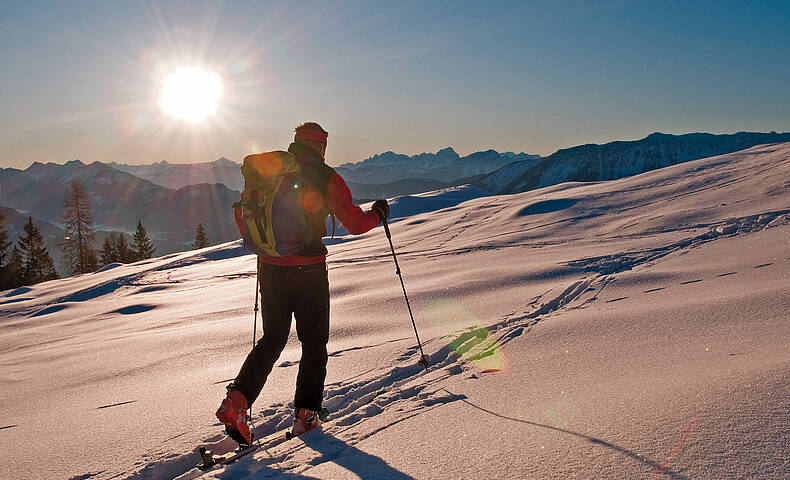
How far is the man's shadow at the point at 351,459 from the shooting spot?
2.00 meters

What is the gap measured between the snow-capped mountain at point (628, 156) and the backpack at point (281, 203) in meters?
178

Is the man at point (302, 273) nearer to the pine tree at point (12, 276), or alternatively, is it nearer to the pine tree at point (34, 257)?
the pine tree at point (12, 276)

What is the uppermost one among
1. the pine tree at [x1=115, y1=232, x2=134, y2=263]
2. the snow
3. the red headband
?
the pine tree at [x1=115, y1=232, x2=134, y2=263]

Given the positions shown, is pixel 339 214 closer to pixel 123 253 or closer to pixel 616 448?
pixel 616 448

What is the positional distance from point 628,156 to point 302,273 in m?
207

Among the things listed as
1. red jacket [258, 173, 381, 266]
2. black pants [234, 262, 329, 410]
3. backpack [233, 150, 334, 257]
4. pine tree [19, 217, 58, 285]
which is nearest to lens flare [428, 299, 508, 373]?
black pants [234, 262, 329, 410]

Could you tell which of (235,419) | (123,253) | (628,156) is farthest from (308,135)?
(628,156)

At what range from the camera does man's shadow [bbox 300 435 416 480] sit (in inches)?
78.5

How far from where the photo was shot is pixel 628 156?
183 metres

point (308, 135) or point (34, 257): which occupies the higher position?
point (34, 257)

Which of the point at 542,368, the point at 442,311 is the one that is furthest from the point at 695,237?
the point at 542,368

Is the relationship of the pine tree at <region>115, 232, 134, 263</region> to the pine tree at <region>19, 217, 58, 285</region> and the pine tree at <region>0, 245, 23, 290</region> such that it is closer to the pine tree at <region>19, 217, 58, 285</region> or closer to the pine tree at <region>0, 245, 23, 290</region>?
the pine tree at <region>19, 217, 58, 285</region>

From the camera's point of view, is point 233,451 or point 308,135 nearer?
point 233,451

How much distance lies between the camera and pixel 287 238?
2709 millimetres
